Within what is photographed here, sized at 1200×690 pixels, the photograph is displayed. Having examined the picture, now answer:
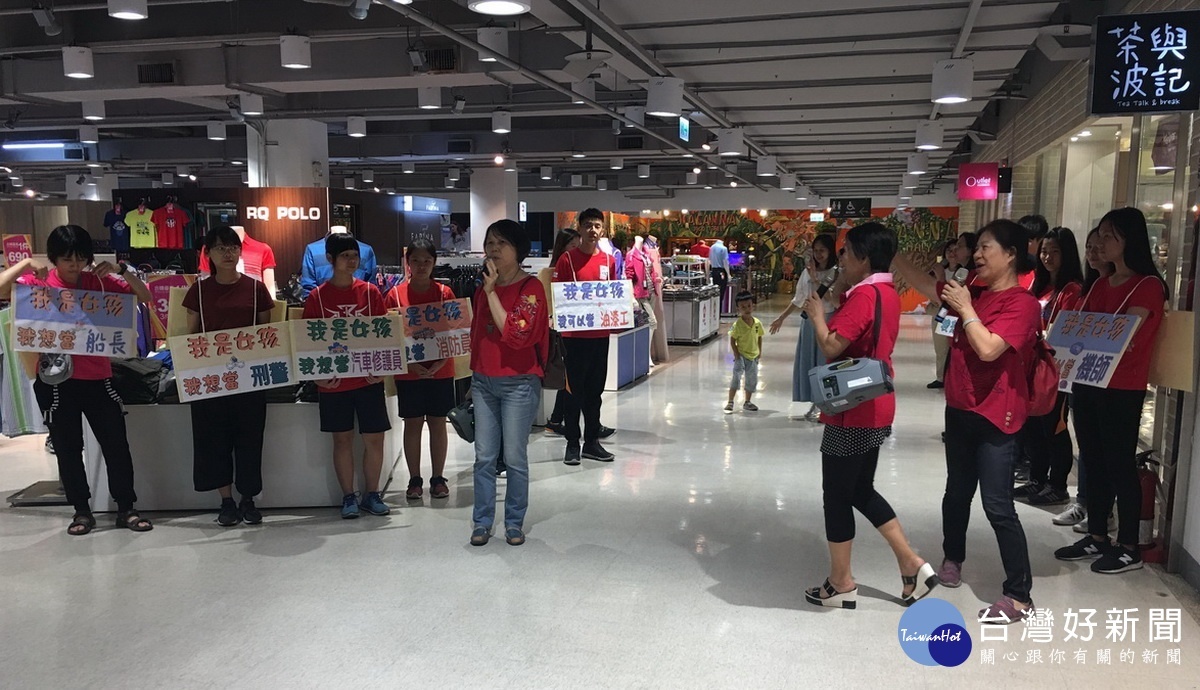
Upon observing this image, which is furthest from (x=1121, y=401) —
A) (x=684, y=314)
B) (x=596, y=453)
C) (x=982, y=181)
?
(x=684, y=314)

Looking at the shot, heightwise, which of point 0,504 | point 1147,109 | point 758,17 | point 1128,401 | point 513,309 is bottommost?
point 0,504

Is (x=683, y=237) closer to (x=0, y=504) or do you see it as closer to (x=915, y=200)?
(x=915, y=200)

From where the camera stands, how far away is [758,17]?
285 inches

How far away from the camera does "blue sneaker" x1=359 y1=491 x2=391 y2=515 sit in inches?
192

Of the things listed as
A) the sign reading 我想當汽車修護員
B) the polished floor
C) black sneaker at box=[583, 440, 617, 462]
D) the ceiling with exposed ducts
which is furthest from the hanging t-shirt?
the sign reading 我想當汽車修護員

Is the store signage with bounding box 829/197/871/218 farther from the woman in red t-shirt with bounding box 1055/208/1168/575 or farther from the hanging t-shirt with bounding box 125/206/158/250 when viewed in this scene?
the woman in red t-shirt with bounding box 1055/208/1168/575

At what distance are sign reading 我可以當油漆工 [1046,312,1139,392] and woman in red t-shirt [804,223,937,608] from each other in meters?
1.06

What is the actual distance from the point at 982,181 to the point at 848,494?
31.5 ft

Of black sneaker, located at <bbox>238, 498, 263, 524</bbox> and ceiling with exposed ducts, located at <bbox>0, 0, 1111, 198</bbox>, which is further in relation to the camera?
ceiling with exposed ducts, located at <bbox>0, 0, 1111, 198</bbox>

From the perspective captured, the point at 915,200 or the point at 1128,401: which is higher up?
the point at 915,200

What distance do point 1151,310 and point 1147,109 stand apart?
1110mm

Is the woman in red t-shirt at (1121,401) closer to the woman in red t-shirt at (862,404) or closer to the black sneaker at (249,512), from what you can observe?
the woman in red t-shirt at (862,404)

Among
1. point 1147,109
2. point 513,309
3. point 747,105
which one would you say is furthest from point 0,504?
point 747,105

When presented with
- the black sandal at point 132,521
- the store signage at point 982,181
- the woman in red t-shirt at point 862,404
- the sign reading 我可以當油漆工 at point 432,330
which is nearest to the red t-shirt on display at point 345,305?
the sign reading 我可以當油漆工 at point 432,330
